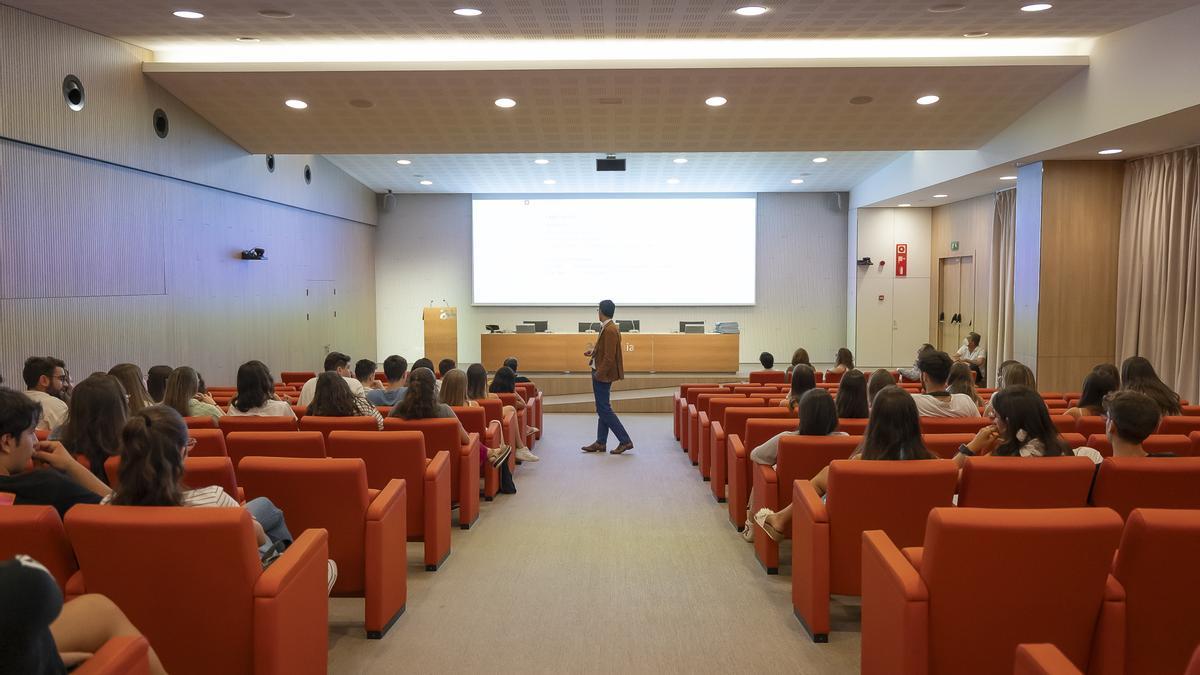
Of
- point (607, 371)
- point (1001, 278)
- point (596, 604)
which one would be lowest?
point (596, 604)

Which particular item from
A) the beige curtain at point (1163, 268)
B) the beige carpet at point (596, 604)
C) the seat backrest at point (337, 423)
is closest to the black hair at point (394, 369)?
the beige carpet at point (596, 604)

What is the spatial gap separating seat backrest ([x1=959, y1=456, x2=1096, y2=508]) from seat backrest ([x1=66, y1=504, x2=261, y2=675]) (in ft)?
8.88

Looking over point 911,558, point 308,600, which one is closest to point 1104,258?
point 911,558

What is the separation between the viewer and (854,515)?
→ 359cm

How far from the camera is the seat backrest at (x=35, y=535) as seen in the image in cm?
259

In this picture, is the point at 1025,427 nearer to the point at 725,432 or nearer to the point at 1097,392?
the point at 1097,392

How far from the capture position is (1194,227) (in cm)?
874

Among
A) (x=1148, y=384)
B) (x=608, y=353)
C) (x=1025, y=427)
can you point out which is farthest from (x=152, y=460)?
(x=608, y=353)

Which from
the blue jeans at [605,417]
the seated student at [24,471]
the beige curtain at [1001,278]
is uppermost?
the beige curtain at [1001,278]

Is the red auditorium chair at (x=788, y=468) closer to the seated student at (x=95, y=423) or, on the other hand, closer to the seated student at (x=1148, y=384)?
the seated student at (x=1148, y=384)

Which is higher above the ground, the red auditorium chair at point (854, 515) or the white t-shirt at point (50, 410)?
the white t-shirt at point (50, 410)

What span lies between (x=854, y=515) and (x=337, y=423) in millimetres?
3013

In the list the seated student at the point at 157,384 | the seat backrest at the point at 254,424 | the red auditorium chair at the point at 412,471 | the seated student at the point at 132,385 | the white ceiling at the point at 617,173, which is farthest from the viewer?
the white ceiling at the point at 617,173

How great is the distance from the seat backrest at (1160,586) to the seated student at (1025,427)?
93 cm
